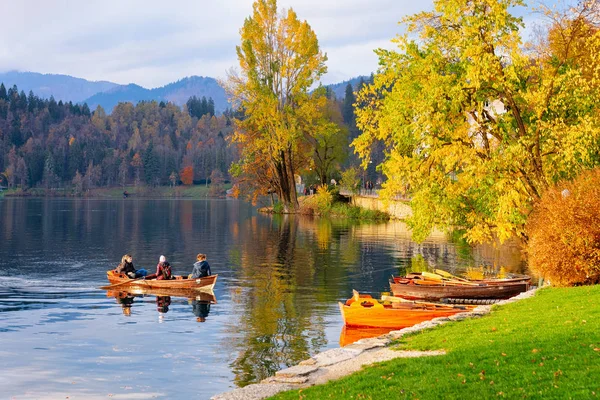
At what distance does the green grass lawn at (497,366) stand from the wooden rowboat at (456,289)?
418 inches

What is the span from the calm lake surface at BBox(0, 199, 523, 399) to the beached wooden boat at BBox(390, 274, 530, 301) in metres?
3.18

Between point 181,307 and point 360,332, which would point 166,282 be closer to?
point 181,307

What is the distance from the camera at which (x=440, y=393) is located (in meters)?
12.4

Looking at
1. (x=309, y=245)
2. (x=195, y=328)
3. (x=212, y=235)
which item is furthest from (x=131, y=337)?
(x=212, y=235)

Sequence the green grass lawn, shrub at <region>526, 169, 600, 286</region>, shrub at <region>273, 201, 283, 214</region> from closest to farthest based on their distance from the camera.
A: the green grass lawn → shrub at <region>526, 169, 600, 286</region> → shrub at <region>273, 201, 283, 214</region>

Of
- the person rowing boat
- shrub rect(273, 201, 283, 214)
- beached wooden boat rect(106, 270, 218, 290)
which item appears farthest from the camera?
shrub rect(273, 201, 283, 214)

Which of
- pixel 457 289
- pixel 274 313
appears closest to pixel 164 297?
pixel 274 313

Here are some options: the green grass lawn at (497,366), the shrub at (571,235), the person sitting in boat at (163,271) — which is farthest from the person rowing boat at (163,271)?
the green grass lawn at (497,366)

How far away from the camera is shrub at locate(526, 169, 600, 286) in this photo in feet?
79.7

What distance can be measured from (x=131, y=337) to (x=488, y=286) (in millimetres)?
14784

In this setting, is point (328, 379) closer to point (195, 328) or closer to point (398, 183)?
point (195, 328)

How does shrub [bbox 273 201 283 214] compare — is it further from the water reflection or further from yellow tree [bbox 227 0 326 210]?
the water reflection

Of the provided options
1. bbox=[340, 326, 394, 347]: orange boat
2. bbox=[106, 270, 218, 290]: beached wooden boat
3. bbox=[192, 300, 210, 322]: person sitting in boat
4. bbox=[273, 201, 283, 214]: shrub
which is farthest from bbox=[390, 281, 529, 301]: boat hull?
bbox=[273, 201, 283, 214]: shrub

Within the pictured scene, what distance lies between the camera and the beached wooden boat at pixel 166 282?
111ft
